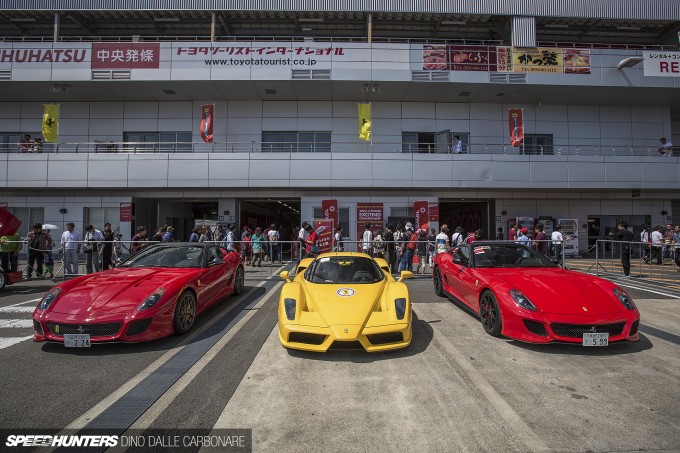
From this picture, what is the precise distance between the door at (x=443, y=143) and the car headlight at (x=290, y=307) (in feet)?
56.3

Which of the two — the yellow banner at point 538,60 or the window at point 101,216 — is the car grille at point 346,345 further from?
the window at point 101,216

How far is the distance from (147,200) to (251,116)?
8154 millimetres

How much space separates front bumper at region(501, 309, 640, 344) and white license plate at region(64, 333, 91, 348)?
5.54 metres

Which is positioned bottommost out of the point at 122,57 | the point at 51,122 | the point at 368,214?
the point at 368,214

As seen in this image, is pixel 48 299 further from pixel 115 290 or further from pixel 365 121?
pixel 365 121

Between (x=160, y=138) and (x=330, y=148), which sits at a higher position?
(x=160, y=138)

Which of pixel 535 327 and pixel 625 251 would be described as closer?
pixel 535 327

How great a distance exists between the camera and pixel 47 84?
1880cm

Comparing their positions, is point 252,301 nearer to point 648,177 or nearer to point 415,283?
point 415,283

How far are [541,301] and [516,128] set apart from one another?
18303mm

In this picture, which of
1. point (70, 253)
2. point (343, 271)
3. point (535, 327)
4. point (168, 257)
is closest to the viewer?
point (535, 327)

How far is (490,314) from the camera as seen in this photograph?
16.9 ft

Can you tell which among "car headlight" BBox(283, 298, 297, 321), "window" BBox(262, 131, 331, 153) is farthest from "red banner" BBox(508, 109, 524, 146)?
"car headlight" BBox(283, 298, 297, 321)

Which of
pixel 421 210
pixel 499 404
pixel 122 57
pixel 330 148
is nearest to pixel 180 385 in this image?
pixel 499 404
